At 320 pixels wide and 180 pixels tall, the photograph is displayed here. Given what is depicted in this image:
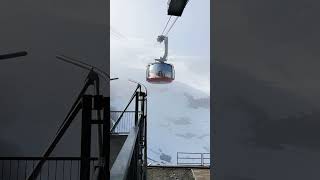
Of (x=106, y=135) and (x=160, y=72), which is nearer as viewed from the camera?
(x=106, y=135)

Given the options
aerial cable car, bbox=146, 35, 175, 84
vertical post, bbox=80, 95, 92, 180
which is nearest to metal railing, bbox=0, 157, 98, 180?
vertical post, bbox=80, 95, 92, 180

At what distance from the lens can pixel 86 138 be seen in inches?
45.5

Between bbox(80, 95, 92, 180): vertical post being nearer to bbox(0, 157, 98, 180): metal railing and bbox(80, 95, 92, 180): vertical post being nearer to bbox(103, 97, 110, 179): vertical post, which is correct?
bbox(103, 97, 110, 179): vertical post

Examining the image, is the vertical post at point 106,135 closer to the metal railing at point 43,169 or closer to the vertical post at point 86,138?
the vertical post at point 86,138

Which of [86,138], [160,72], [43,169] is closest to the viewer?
[86,138]

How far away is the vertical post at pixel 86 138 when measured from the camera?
115 centimetres

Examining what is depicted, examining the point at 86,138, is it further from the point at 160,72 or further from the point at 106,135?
the point at 160,72

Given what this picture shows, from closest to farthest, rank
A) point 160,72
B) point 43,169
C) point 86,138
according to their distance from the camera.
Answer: point 86,138 < point 43,169 < point 160,72

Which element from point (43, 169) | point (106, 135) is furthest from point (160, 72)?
point (106, 135)

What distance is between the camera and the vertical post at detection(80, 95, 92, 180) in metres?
1.15

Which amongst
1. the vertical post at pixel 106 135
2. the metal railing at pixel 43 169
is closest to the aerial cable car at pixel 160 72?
the metal railing at pixel 43 169

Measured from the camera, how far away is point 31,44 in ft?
14.3

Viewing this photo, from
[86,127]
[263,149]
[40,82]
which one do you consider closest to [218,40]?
[263,149]

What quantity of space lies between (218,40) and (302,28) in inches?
41.0
